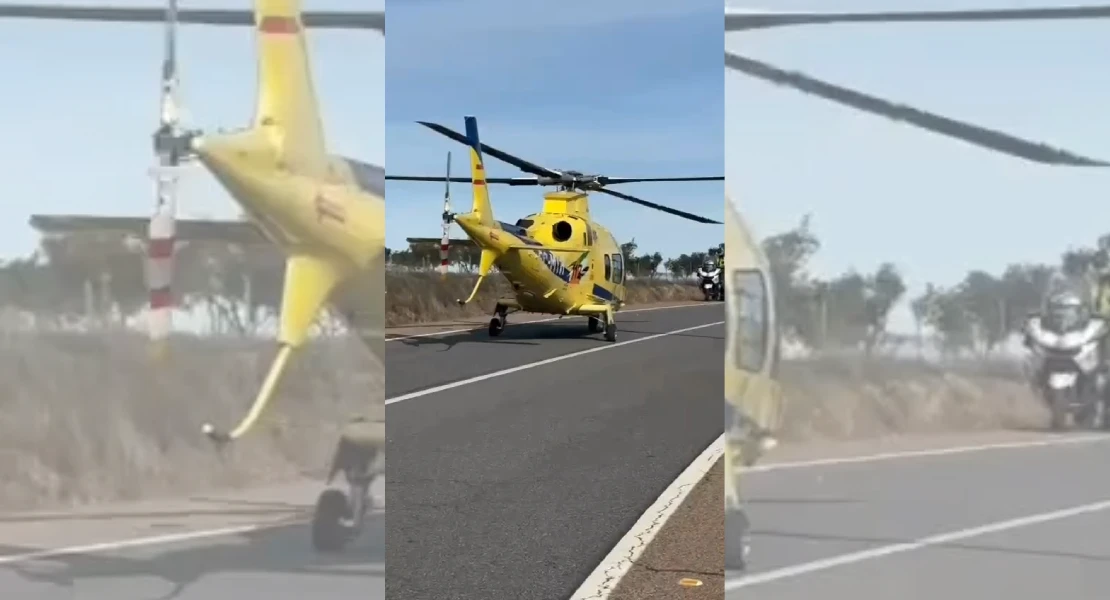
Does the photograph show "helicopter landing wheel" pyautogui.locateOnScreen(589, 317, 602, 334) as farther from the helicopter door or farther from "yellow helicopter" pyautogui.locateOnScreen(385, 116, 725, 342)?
the helicopter door

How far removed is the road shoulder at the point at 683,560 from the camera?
8.13ft

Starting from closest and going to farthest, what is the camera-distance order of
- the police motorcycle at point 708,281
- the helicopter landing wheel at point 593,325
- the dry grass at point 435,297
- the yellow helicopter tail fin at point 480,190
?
the yellow helicopter tail fin at point 480,190, the helicopter landing wheel at point 593,325, the dry grass at point 435,297, the police motorcycle at point 708,281

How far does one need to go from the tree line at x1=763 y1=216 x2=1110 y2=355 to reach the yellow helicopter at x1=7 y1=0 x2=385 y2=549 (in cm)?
71

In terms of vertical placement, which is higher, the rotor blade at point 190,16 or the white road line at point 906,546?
the rotor blade at point 190,16

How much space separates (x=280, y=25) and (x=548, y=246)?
8976 millimetres

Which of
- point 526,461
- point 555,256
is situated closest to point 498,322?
point 555,256

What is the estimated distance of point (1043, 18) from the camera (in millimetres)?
1352

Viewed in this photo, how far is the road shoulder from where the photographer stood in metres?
2.48

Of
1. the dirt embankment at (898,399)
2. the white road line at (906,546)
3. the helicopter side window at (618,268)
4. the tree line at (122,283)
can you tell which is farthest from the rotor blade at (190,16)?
the helicopter side window at (618,268)

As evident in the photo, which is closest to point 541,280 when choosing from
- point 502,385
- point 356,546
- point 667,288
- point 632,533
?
point 502,385

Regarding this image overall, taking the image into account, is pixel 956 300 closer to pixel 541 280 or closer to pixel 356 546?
pixel 356 546


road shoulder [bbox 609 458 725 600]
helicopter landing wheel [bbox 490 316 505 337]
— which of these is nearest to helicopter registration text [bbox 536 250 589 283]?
helicopter landing wheel [bbox 490 316 505 337]

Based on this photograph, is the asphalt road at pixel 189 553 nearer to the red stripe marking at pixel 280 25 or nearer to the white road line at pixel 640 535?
the red stripe marking at pixel 280 25

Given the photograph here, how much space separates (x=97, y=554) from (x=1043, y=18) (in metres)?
1.84
